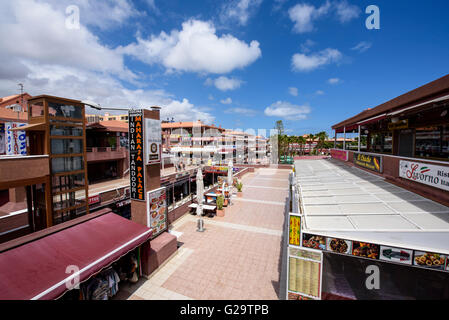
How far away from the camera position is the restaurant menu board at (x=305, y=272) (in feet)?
17.8

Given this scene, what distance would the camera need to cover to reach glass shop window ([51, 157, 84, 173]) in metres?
7.70

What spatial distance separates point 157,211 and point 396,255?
8681mm

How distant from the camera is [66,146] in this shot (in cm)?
816

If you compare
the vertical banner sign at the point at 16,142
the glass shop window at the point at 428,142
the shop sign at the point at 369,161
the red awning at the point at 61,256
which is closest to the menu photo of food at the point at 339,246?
the red awning at the point at 61,256

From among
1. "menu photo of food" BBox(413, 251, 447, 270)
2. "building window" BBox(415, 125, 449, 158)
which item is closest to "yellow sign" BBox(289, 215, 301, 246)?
"menu photo of food" BBox(413, 251, 447, 270)

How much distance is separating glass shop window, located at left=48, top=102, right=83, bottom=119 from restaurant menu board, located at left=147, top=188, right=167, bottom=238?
4.68 metres

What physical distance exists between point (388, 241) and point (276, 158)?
42.0 meters

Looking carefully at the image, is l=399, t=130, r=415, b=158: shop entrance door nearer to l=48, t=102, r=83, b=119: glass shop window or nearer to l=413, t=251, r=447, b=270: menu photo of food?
l=413, t=251, r=447, b=270: menu photo of food

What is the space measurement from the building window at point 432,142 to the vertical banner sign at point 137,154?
42.1 feet

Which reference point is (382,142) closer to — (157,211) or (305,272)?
(305,272)

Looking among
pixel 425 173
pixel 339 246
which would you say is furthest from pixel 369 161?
pixel 339 246
